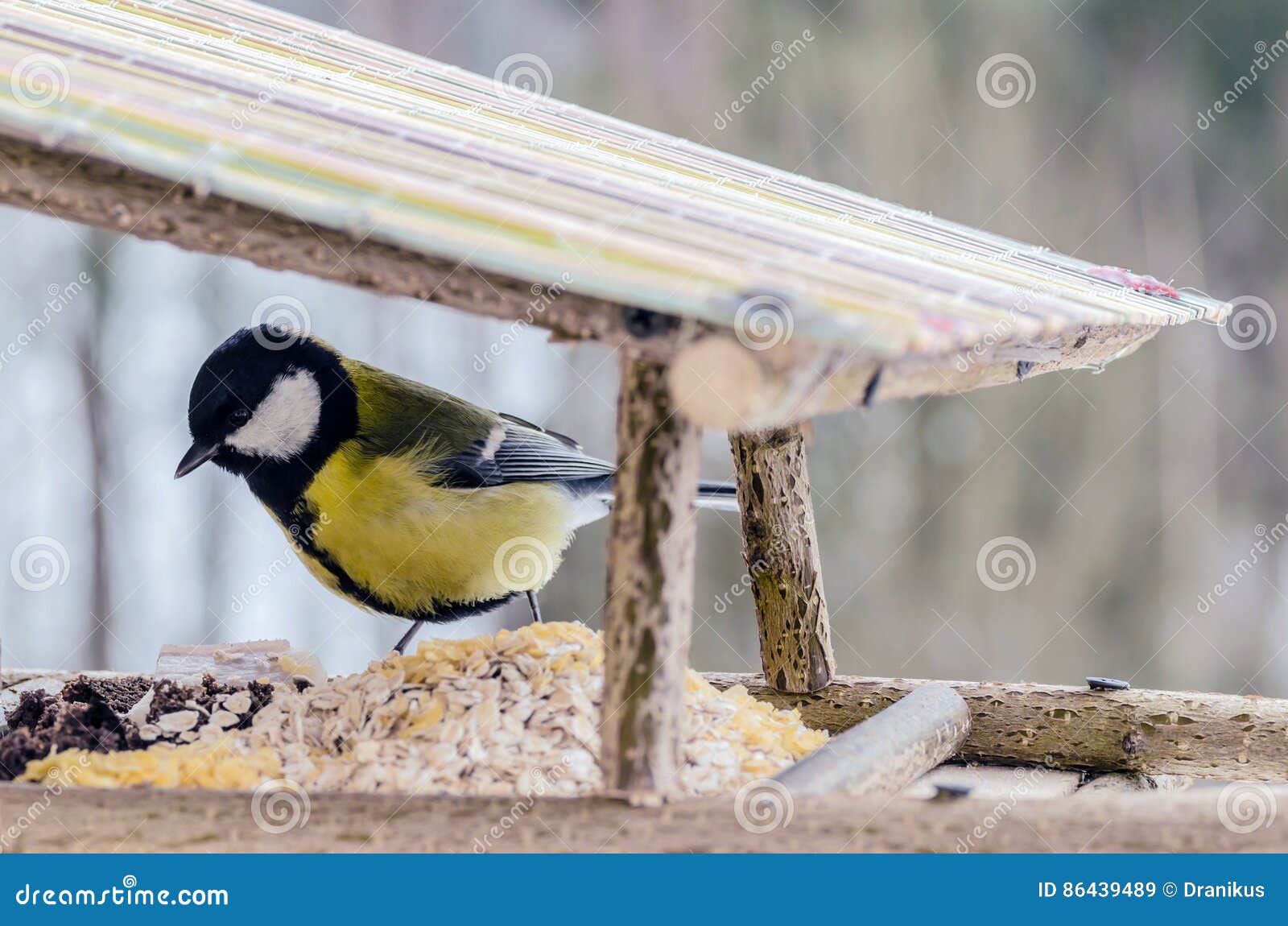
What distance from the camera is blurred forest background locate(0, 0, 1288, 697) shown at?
3176 millimetres

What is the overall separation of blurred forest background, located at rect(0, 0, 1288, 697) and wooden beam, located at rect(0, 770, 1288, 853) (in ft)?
6.86

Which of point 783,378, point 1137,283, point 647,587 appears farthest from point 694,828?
point 1137,283

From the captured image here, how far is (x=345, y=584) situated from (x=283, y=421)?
10.7 inches

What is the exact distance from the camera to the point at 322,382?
1714 millimetres

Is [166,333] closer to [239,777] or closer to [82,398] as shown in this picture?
[82,398]

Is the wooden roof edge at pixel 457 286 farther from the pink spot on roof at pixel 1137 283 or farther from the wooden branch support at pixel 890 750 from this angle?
the pink spot on roof at pixel 1137 283

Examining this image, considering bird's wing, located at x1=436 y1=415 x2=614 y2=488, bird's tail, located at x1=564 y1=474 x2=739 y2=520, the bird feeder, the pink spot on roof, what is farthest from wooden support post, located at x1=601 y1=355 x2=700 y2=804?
the pink spot on roof

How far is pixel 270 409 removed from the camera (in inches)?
63.9

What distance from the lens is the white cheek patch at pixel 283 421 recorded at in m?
1.62

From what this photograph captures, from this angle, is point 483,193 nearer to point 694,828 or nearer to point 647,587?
point 647,587

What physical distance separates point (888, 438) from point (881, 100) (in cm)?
115

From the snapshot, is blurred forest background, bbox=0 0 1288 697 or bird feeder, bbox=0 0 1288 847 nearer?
bird feeder, bbox=0 0 1288 847

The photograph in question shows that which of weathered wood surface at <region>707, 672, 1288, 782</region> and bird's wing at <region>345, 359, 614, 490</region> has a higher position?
bird's wing at <region>345, 359, 614, 490</region>

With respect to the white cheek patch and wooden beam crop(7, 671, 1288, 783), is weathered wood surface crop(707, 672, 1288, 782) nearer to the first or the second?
wooden beam crop(7, 671, 1288, 783)
